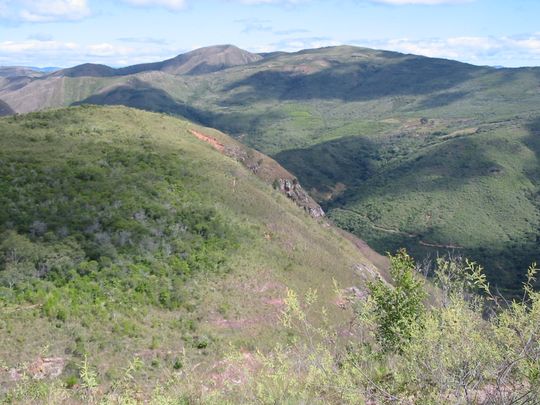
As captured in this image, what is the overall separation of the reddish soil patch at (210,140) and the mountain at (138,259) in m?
15.5

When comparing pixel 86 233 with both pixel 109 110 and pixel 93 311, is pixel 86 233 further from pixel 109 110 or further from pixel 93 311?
pixel 109 110

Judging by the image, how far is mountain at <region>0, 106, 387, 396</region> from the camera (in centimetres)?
2652

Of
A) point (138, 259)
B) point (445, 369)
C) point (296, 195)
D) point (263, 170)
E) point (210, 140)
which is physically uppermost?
point (210, 140)

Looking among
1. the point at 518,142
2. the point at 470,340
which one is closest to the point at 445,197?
the point at 518,142

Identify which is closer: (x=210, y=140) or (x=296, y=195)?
(x=296, y=195)

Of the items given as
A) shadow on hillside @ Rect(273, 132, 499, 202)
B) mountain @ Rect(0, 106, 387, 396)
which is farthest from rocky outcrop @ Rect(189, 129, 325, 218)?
shadow on hillside @ Rect(273, 132, 499, 202)

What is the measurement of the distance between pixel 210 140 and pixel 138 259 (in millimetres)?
45912

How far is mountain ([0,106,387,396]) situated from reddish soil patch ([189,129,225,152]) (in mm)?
15517

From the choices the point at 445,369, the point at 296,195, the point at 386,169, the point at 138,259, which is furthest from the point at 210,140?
the point at 386,169

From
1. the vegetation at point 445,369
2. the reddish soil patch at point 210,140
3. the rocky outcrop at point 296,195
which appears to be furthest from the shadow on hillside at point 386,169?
the vegetation at point 445,369

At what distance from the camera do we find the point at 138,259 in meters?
36.2

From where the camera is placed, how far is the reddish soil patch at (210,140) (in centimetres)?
7750

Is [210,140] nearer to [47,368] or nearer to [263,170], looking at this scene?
[263,170]

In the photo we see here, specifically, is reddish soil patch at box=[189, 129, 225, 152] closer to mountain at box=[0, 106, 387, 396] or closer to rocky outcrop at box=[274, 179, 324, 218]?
rocky outcrop at box=[274, 179, 324, 218]
